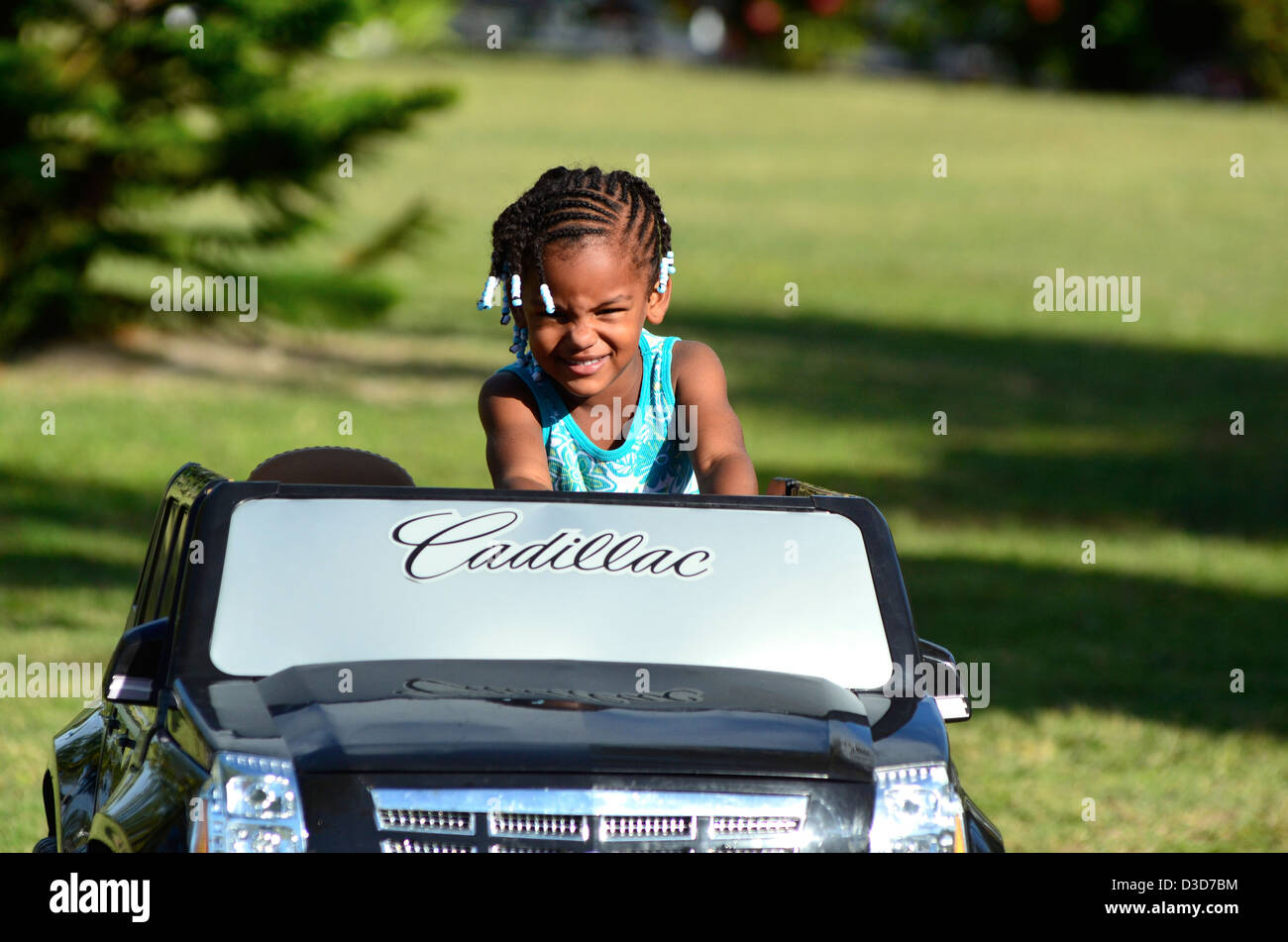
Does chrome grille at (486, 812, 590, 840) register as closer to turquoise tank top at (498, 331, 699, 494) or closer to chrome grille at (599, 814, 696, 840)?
chrome grille at (599, 814, 696, 840)

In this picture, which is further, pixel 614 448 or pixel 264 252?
pixel 264 252

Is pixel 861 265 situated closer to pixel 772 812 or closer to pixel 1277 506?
pixel 1277 506

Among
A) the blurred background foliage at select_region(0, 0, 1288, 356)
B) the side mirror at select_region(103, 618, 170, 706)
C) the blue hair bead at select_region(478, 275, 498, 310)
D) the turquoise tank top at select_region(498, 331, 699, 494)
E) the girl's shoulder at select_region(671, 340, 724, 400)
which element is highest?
the blurred background foliage at select_region(0, 0, 1288, 356)

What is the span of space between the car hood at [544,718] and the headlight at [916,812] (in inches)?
2.0

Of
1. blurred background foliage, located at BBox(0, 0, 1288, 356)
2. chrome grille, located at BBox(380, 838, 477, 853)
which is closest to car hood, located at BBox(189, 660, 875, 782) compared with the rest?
chrome grille, located at BBox(380, 838, 477, 853)

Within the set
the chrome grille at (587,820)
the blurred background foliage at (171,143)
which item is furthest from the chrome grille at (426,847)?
the blurred background foliage at (171,143)

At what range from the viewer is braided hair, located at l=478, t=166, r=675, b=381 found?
12.4 feet

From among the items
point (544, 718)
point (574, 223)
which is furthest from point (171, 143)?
point (544, 718)

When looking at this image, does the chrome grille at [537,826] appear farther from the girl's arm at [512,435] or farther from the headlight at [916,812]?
the girl's arm at [512,435]

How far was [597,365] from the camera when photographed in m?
3.91

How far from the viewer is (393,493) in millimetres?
3275

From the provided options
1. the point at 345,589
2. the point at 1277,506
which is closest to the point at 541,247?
the point at 345,589
